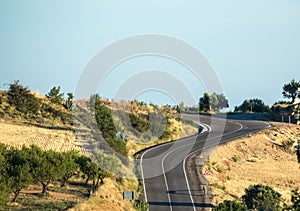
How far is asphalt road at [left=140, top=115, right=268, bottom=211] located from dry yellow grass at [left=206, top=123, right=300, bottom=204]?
2.09 metres

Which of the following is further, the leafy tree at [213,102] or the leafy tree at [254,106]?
the leafy tree at [213,102]

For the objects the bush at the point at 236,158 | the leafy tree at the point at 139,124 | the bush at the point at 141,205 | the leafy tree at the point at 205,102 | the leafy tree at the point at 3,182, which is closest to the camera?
the leafy tree at the point at 3,182

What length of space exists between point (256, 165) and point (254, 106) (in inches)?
2437

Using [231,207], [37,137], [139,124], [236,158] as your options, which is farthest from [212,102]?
[231,207]

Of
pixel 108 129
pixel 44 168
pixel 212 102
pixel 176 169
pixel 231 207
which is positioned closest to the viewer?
pixel 231 207

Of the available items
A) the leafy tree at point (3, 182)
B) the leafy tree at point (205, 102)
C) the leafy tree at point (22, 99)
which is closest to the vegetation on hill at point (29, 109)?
the leafy tree at point (22, 99)

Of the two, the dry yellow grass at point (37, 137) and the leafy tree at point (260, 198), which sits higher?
the dry yellow grass at point (37, 137)

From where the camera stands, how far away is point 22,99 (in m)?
79.4

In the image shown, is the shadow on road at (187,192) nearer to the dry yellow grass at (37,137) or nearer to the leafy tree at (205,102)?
the dry yellow grass at (37,137)

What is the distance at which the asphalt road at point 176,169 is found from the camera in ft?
133

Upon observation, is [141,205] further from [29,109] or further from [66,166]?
[29,109]

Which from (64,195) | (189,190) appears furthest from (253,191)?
(64,195)

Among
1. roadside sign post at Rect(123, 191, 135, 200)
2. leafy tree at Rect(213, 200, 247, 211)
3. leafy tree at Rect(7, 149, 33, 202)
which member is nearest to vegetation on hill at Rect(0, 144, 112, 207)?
leafy tree at Rect(7, 149, 33, 202)

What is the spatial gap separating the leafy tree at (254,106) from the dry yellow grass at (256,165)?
131 feet
